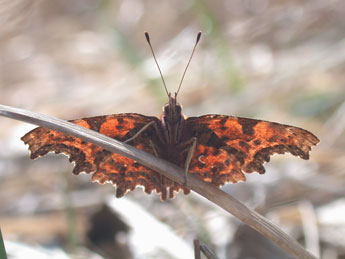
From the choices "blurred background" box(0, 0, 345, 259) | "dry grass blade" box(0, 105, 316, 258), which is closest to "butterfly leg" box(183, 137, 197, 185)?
"dry grass blade" box(0, 105, 316, 258)

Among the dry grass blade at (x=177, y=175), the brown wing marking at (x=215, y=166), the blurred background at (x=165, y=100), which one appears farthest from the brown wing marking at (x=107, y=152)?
the blurred background at (x=165, y=100)

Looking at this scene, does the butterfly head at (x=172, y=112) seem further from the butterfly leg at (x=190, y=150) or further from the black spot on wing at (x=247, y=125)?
the black spot on wing at (x=247, y=125)

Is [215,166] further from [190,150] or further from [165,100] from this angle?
[165,100]

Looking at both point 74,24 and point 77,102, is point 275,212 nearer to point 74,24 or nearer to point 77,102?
point 77,102

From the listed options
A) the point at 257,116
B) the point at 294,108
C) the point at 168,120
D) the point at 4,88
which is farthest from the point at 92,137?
the point at 4,88

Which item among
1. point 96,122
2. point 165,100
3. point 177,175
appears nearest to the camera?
point 177,175

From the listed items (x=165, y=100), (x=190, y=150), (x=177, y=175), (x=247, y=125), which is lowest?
(x=177, y=175)

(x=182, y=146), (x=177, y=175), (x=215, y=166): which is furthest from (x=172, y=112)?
(x=177, y=175)

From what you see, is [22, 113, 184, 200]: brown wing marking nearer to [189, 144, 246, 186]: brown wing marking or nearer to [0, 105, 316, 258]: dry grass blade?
[189, 144, 246, 186]: brown wing marking
